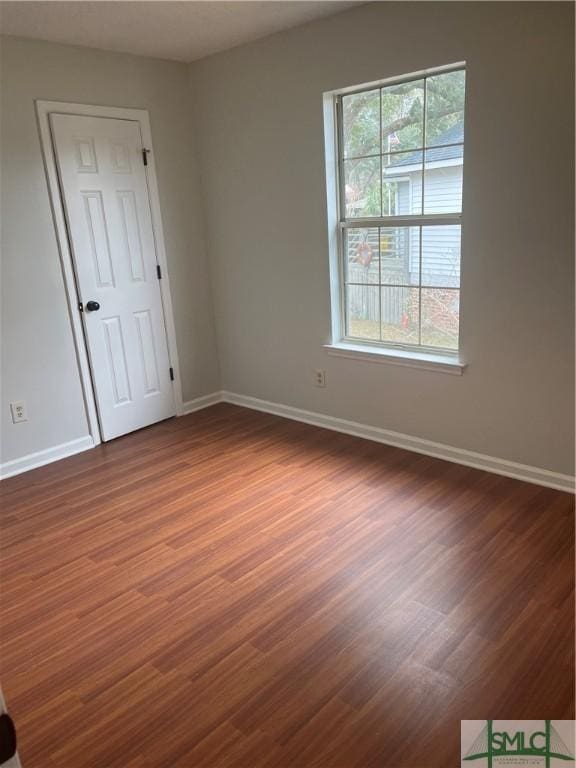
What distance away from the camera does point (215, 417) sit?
4.33 m

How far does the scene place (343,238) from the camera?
3594 mm

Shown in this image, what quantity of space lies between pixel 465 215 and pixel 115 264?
2.23m

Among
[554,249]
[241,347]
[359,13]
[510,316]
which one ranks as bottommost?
[241,347]

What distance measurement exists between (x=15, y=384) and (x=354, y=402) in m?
2.09

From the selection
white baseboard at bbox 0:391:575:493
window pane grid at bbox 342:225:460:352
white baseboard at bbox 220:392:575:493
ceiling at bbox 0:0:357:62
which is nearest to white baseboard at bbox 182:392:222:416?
white baseboard at bbox 0:391:575:493

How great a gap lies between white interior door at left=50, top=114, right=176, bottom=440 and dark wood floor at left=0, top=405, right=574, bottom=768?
2.50 feet

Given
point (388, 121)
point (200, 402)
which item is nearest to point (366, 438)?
point (200, 402)

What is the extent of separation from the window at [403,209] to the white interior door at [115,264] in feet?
4.45

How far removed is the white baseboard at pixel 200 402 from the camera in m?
4.44

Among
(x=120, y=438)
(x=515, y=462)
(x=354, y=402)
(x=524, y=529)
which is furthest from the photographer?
(x=120, y=438)

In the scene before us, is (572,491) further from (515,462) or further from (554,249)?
(554,249)

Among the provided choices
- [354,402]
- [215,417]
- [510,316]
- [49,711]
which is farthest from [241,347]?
[49,711]

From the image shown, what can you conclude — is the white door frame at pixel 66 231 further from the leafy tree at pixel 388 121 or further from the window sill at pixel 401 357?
the leafy tree at pixel 388 121

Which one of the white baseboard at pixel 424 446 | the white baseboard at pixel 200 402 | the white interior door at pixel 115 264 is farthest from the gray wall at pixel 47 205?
the white baseboard at pixel 424 446
